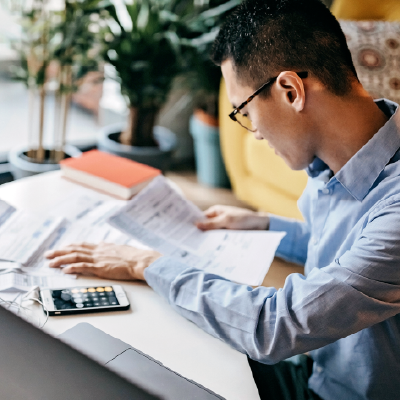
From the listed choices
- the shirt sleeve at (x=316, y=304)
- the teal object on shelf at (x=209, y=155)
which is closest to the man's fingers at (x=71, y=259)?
the shirt sleeve at (x=316, y=304)

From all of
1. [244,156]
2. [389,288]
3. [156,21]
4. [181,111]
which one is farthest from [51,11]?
[389,288]

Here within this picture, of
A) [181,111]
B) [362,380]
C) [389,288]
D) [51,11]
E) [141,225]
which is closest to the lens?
[389,288]

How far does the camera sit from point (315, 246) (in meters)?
0.91

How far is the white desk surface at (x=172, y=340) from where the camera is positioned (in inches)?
24.5

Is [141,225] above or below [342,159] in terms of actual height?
below

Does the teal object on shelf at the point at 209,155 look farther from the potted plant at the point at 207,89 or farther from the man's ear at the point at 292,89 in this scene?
the man's ear at the point at 292,89

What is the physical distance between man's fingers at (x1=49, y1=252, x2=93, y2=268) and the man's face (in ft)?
1.31

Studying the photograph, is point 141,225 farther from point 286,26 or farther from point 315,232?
point 286,26

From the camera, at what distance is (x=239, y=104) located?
0.86 metres

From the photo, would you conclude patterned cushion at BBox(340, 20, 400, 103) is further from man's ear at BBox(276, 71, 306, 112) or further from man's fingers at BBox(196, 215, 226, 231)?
man's ear at BBox(276, 71, 306, 112)

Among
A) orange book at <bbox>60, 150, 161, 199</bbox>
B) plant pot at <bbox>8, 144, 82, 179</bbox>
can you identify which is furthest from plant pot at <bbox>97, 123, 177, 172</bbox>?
orange book at <bbox>60, 150, 161, 199</bbox>

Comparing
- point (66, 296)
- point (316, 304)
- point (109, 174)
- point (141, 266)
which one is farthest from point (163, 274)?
point (109, 174)

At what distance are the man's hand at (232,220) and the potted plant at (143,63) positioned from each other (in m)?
1.09

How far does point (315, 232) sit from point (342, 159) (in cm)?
17
